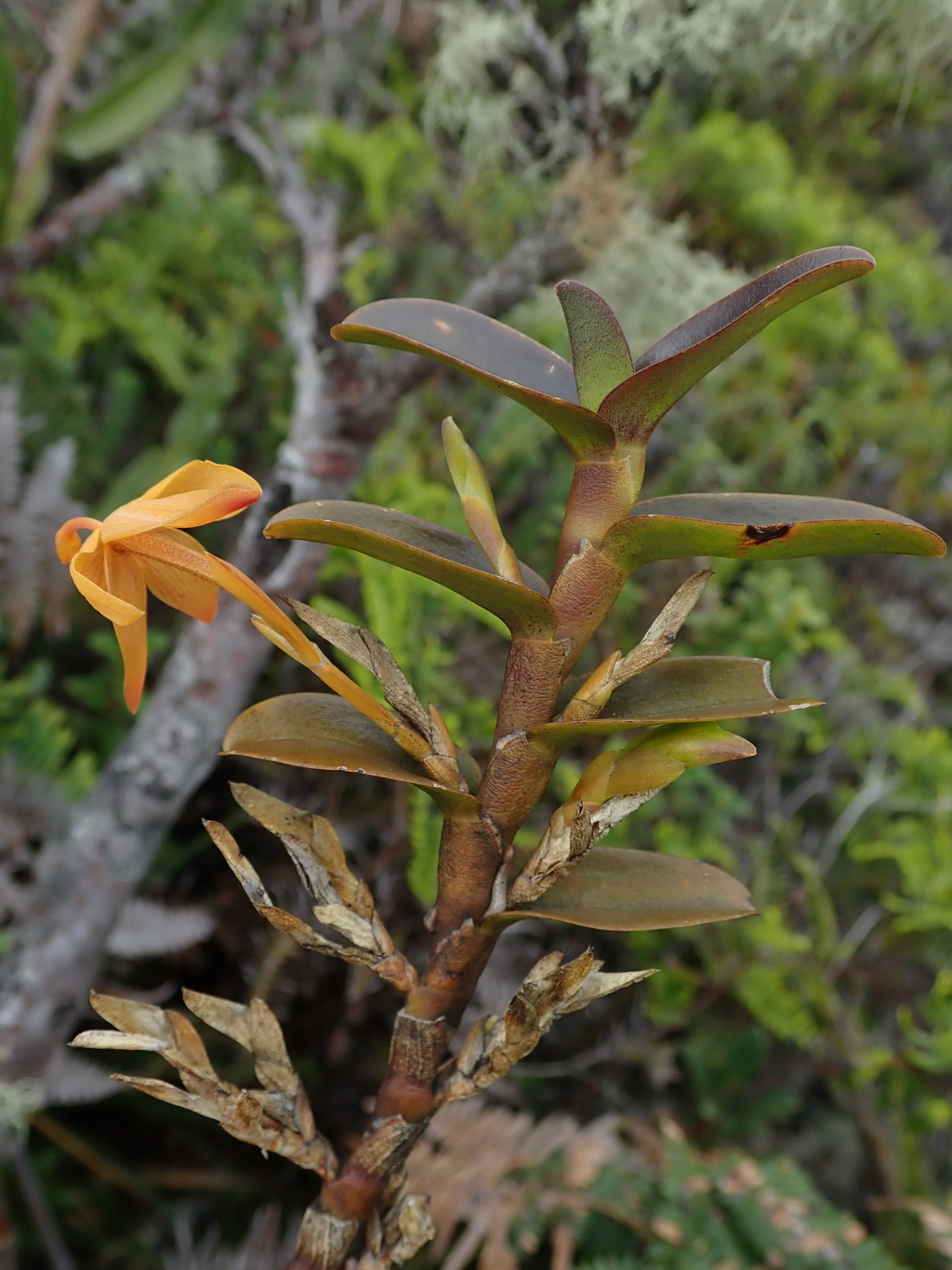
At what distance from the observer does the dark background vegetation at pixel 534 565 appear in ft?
2.92

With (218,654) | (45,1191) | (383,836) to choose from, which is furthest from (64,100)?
(45,1191)

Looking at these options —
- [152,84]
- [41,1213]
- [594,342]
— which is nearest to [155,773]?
[41,1213]

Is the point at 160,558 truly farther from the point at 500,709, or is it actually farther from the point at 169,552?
the point at 500,709

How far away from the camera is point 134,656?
298 mm

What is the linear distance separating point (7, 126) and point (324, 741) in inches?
55.5

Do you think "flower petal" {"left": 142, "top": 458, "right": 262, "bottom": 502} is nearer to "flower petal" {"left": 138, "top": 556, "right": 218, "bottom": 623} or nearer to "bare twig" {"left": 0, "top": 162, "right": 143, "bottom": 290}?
"flower petal" {"left": 138, "top": 556, "right": 218, "bottom": 623}

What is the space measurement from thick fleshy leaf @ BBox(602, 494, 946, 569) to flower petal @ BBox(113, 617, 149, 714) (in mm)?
159

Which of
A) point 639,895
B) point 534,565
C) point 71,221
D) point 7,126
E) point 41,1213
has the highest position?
point 7,126

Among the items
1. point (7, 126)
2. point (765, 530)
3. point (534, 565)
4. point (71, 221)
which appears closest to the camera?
point (765, 530)

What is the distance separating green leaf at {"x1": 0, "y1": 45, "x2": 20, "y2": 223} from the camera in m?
1.23

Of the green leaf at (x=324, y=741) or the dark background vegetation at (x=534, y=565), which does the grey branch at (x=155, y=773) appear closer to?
the dark background vegetation at (x=534, y=565)

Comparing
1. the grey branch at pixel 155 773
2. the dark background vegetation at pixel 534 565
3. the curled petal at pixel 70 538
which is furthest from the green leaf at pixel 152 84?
the curled petal at pixel 70 538

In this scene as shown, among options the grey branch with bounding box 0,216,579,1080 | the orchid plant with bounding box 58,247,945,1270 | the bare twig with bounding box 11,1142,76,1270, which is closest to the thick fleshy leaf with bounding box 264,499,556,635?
the orchid plant with bounding box 58,247,945,1270

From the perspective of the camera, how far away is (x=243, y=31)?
5.47 ft
